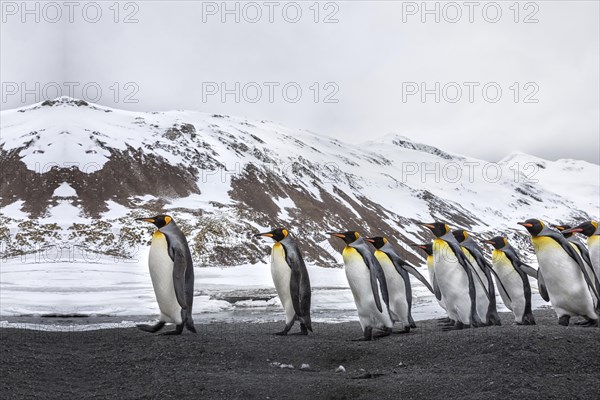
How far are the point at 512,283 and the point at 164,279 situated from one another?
28.2 ft

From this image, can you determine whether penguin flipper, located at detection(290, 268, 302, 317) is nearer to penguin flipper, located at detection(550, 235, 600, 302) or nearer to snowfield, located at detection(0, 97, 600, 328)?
snowfield, located at detection(0, 97, 600, 328)

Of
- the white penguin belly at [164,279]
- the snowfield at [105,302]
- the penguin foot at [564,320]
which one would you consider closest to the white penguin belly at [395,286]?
the penguin foot at [564,320]

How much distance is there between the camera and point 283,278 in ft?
47.6

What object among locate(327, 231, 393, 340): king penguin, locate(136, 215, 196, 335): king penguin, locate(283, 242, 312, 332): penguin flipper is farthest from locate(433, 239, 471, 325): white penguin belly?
locate(136, 215, 196, 335): king penguin

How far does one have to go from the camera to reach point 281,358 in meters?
10.8

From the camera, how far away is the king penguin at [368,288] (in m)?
13.5

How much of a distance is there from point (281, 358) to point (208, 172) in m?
71.8

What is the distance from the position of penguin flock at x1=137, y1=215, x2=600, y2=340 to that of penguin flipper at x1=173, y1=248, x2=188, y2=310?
15 millimetres

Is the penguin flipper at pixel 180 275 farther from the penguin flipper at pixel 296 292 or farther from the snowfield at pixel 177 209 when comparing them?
the snowfield at pixel 177 209

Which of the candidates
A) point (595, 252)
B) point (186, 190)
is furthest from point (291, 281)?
point (186, 190)

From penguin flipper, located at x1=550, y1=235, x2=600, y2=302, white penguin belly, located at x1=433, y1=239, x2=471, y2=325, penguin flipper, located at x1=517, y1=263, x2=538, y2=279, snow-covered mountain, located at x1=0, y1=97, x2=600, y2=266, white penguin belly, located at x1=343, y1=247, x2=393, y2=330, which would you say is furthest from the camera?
snow-covered mountain, located at x1=0, y1=97, x2=600, y2=266

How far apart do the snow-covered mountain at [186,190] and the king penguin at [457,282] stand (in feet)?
78.8

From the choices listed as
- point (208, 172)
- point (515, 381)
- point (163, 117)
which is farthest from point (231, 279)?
point (163, 117)

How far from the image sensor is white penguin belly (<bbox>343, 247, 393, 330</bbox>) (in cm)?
1352
